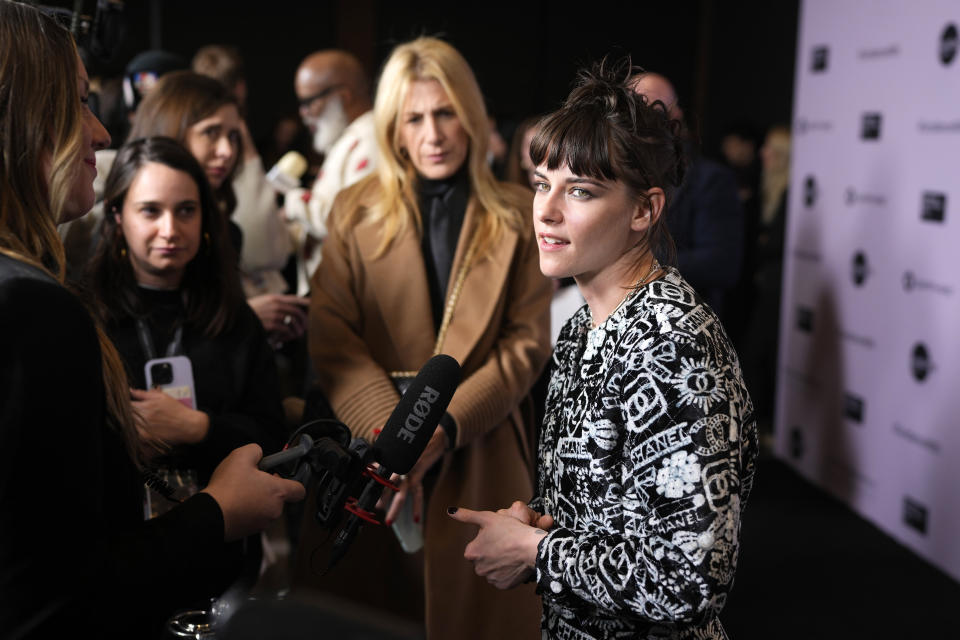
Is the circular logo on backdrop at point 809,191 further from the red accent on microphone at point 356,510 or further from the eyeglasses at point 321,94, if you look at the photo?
the red accent on microphone at point 356,510

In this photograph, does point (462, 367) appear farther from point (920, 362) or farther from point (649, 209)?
point (920, 362)

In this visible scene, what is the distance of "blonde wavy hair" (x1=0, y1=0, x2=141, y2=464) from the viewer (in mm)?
1036

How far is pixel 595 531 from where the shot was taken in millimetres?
1260

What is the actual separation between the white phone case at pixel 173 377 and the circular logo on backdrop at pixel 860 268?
10.0 feet

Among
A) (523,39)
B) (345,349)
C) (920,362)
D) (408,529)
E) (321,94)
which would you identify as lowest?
(408,529)

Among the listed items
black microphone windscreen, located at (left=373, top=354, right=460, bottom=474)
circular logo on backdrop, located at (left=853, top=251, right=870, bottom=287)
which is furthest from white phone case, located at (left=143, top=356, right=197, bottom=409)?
circular logo on backdrop, located at (left=853, top=251, right=870, bottom=287)

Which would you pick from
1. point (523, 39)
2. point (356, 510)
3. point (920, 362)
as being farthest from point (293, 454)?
point (523, 39)

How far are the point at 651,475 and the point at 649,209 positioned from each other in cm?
40

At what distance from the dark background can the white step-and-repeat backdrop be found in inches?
147

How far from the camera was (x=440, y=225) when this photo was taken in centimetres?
225

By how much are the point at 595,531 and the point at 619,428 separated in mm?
156

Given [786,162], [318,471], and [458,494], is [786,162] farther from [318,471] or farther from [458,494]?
[318,471]

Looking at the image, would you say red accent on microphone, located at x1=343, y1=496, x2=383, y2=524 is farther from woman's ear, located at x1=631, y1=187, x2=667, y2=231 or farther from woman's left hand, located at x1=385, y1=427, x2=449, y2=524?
woman's left hand, located at x1=385, y1=427, x2=449, y2=524

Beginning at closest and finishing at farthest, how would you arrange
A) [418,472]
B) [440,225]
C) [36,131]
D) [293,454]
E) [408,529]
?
[36,131] → [293,454] → [418,472] → [408,529] → [440,225]
